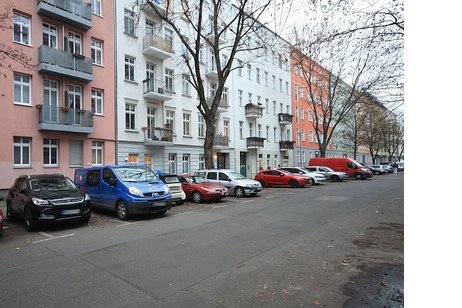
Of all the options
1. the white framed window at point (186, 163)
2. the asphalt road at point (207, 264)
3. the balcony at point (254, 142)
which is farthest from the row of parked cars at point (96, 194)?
the balcony at point (254, 142)

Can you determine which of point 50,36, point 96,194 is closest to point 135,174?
point 96,194

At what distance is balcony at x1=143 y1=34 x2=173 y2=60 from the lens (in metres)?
24.9

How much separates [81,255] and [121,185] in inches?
198

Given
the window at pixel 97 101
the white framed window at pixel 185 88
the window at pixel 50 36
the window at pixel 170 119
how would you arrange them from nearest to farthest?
the window at pixel 50 36
the window at pixel 97 101
the window at pixel 170 119
the white framed window at pixel 185 88

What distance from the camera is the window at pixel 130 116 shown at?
23.9 meters

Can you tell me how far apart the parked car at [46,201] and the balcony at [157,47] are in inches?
645

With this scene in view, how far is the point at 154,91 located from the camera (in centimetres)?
2491

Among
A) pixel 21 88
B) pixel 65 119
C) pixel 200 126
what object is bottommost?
pixel 65 119

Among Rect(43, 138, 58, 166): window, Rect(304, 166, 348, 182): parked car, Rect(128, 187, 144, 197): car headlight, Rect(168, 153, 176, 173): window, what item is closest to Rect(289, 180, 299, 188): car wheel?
Rect(304, 166, 348, 182): parked car

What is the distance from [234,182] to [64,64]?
12894mm

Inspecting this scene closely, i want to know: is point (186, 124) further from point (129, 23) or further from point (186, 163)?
point (129, 23)

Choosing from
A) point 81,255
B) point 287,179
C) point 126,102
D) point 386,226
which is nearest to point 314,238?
point 386,226

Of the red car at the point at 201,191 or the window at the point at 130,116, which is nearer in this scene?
the red car at the point at 201,191

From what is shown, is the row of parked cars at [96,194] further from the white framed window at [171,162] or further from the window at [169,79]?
the window at [169,79]
